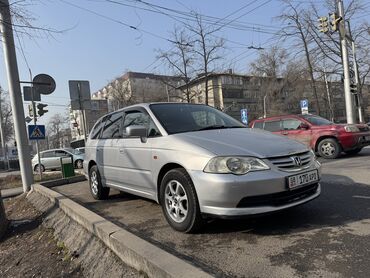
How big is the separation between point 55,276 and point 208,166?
7.47 ft

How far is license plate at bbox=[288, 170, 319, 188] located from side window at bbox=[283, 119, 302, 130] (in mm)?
9013

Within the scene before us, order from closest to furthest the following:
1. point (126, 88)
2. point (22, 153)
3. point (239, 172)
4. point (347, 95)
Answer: point (239, 172) → point (22, 153) → point (347, 95) → point (126, 88)

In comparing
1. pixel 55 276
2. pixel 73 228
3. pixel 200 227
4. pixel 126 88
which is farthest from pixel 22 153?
pixel 126 88

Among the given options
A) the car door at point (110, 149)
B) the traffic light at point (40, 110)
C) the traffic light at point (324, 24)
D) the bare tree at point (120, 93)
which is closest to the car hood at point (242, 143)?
the car door at point (110, 149)

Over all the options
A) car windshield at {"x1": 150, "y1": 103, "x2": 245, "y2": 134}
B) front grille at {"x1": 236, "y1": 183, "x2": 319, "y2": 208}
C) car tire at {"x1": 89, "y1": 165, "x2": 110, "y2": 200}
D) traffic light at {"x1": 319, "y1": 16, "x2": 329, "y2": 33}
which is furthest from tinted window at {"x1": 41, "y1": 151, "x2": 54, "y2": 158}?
front grille at {"x1": 236, "y1": 183, "x2": 319, "y2": 208}

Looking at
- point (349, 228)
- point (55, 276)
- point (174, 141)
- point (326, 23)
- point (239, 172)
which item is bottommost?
point (55, 276)

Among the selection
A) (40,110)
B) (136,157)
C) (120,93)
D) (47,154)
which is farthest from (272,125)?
(120,93)

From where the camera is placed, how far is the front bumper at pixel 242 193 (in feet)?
13.3

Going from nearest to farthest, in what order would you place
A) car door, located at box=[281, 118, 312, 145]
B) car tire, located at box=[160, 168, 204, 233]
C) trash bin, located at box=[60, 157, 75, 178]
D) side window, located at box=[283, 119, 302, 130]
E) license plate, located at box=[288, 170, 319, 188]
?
license plate, located at box=[288, 170, 319, 188] < car tire, located at box=[160, 168, 204, 233] < car door, located at box=[281, 118, 312, 145] < side window, located at box=[283, 119, 302, 130] < trash bin, located at box=[60, 157, 75, 178]

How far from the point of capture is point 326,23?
20516 mm

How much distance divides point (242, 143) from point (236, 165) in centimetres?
43

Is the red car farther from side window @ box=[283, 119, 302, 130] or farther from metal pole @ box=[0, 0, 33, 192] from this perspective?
metal pole @ box=[0, 0, 33, 192]

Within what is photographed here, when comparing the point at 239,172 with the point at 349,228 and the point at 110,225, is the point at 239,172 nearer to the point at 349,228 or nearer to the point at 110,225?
the point at 349,228

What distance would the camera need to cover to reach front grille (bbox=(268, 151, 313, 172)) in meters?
4.27
